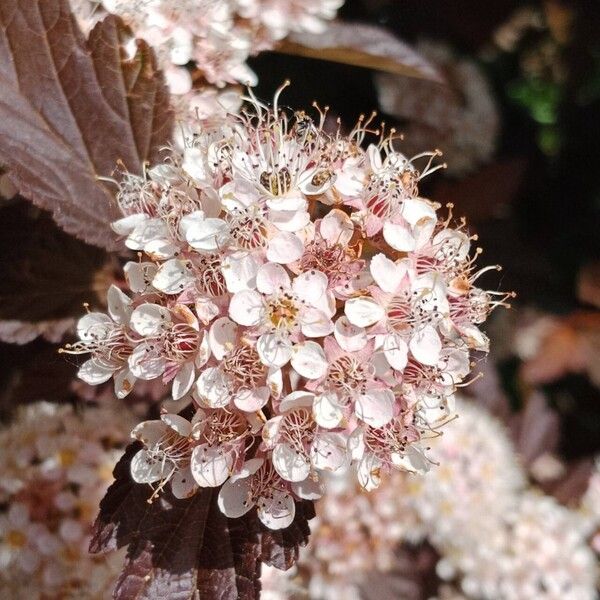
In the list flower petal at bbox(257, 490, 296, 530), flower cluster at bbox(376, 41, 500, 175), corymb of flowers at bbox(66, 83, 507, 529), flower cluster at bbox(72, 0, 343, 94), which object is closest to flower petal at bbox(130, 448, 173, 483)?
corymb of flowers at bbox(66, 83, 507, 529)

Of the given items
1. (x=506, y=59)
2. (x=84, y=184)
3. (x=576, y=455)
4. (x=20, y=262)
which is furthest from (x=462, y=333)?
(x=506, y=59)

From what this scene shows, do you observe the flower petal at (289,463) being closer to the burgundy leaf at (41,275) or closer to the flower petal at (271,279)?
the flower petal at (271,279)

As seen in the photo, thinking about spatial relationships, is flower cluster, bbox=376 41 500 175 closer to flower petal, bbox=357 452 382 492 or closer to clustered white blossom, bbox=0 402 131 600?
clustered white blossom, bbox=0 402 131 600

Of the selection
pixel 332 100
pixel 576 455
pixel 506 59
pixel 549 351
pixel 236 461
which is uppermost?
pixel 236 461

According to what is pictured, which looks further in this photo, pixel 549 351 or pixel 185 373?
pixel 549 351

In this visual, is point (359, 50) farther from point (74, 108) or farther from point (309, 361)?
point (309, 361)

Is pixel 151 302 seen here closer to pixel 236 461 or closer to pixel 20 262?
pixel 236 461

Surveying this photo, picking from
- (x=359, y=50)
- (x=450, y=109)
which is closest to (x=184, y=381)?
(x=359, y=50)
